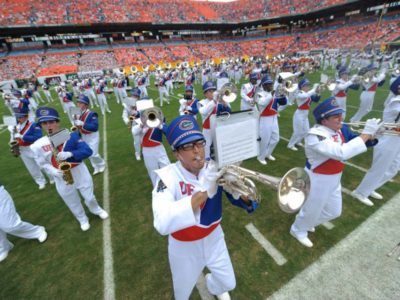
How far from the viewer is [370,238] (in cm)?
395

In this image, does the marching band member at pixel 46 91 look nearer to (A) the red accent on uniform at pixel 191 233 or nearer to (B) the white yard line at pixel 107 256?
(B) the white yard line at pixel 107 256

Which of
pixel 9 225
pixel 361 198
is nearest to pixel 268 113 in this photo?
pixel 361 198

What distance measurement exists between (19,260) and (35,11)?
59713 mm

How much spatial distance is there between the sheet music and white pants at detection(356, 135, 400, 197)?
4.56 metres

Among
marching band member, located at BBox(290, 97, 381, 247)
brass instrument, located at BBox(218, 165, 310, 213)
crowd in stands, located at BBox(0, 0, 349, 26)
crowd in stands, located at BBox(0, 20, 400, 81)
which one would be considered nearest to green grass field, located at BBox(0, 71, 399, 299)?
marching band member, located at BBox(290, 97, 381, 247)

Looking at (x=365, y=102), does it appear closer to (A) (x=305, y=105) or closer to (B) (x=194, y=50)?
(A) (x=305, y=105)

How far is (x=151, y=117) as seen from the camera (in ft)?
15.7

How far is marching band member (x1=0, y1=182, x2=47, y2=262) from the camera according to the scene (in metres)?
3.86

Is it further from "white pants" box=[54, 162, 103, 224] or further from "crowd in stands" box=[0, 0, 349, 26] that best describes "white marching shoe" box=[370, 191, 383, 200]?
"crowd in stands" box=[0, 0, 349, 26]

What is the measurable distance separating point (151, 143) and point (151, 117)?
689 millimetres

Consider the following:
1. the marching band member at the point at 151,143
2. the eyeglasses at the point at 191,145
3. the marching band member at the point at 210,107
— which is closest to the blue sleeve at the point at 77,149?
the marching band member at the point at 151,143

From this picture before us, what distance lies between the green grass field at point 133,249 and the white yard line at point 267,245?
0.26 ft

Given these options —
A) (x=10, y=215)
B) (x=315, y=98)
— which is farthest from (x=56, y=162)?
(x=315, y=98)

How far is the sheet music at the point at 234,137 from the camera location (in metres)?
1.57
